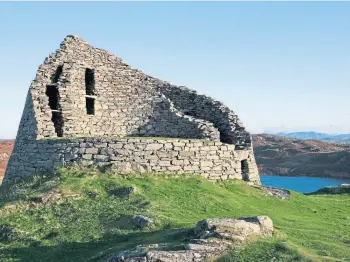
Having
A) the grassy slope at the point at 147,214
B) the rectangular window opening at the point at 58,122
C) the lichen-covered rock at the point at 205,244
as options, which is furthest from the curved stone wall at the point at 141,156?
the lichen-covered rock at the point at 205,244

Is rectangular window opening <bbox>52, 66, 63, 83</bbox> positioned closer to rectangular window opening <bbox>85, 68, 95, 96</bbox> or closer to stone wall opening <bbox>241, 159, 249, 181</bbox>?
rectangular window opening <bbox>85, 68, 95, 96</bbox>

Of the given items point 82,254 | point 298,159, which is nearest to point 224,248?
point 82,254

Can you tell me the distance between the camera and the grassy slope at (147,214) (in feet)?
35.9

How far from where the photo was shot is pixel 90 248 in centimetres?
1187

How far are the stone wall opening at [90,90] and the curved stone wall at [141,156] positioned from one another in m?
4.71

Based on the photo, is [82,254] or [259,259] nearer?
[259,259]

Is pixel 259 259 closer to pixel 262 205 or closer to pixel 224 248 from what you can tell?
pixel 224 248

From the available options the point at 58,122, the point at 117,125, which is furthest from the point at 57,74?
the point at 117,125

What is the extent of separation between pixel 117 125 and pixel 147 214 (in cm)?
1061

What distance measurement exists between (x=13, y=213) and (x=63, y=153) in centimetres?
→ 342

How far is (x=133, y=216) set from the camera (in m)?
13.3

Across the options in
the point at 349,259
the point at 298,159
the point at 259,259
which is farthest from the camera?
the point at 298,159

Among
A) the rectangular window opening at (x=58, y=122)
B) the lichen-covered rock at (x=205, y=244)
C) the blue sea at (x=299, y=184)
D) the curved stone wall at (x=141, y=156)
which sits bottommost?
the blue sea at (x=299, y=184)

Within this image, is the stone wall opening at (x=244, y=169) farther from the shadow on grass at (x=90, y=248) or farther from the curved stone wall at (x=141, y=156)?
the shadow on grass at (x=90, y=248)
